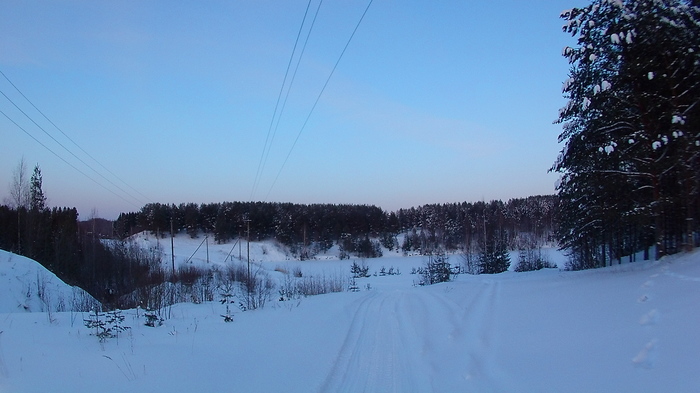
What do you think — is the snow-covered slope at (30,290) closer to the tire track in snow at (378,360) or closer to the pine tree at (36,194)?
the tire track in snow at (378,360)

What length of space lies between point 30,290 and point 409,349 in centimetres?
1910

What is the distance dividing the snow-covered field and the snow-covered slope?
9863 millimetres

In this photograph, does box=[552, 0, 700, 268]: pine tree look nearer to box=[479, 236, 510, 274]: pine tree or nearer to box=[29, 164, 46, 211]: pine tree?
box=[479, 236, 510, 274]: pine tree

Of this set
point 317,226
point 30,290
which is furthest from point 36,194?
point 317,226

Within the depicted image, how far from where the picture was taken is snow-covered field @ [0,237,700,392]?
5055 millimetres

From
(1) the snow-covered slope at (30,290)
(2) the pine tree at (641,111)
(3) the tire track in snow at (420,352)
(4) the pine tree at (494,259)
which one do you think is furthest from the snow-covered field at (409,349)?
(4) the pine tree at (494,259)

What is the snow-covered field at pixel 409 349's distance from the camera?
5.05 metres

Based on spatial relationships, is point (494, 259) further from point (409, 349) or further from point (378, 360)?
point (378, 360)

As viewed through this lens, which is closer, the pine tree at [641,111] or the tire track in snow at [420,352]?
the tire track in snow at [420,352]

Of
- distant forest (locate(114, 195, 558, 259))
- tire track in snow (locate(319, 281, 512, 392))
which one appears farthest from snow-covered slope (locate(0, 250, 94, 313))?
distant forest (locate(114, 195, 558, 259))

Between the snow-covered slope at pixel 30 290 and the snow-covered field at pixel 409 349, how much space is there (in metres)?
9.86

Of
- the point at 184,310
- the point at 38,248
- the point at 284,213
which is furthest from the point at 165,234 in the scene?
the point at 184,310

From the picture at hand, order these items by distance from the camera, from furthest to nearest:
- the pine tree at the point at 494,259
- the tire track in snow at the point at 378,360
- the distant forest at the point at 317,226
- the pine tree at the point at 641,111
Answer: the distant forest at the point at 317,226 → the pine tree at the point at 494,259 → the pine tree at the point at 641,111 → the tire track in snow at the point at 378,360

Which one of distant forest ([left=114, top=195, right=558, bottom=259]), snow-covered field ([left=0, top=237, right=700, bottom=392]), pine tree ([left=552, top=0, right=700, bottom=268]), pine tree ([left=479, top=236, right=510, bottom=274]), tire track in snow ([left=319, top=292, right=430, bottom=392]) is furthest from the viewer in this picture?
distant forest ([left=114, top=195, right=558, bottom=259])
